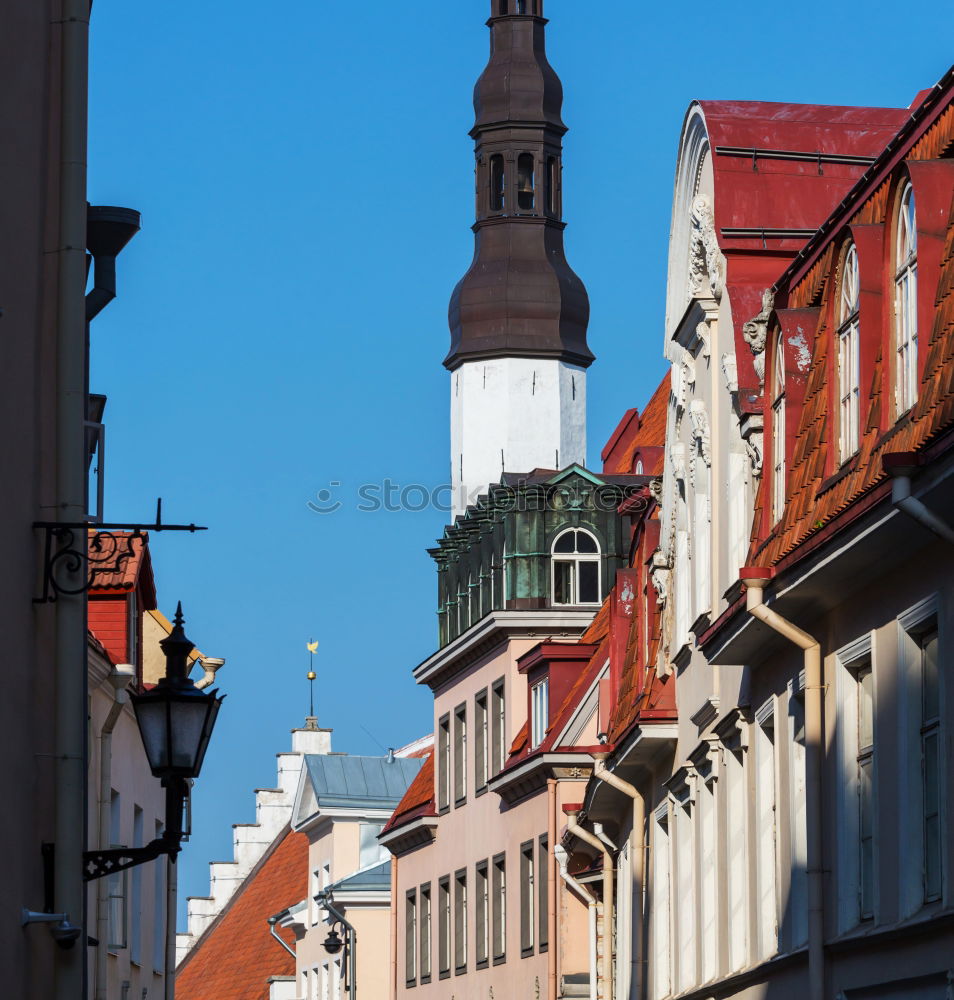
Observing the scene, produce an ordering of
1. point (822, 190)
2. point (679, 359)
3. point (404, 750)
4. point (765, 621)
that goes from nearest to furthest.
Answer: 1. point (765, 621)
2. point (822, 190)
3. point (679, 359)
4. point (404, 750)

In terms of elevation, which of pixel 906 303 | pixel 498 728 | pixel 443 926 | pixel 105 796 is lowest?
pixel 443 926

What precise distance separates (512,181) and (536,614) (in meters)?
22.4

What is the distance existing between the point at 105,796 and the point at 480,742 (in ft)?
80.7

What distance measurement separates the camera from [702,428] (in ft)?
77.0

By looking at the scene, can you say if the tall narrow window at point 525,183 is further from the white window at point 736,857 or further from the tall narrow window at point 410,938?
the white window at point 736,857

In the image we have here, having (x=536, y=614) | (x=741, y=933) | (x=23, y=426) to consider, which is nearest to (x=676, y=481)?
(x=741, y=933)

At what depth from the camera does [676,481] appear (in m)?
25.4

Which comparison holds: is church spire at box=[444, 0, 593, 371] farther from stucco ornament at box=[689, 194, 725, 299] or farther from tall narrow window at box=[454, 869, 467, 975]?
stucco ornament at box=[689, 194, 725, 299]

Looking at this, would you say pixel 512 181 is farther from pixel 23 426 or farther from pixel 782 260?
pixel 23 426

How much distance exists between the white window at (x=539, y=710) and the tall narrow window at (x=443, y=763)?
24.9 feet

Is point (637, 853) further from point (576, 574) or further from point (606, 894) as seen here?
point (576, 574)

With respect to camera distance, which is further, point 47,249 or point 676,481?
point 676,481

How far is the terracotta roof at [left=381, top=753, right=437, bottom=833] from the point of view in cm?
5350

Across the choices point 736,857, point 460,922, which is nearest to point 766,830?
point 736,857
